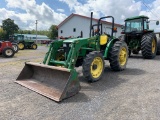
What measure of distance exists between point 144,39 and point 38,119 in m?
8.34

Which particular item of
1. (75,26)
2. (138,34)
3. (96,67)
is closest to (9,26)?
(75,26)

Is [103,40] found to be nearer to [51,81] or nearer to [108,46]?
[108,46]

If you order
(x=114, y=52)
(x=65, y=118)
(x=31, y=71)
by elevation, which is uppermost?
(x=114, y=52)

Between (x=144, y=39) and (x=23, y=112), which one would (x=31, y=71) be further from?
(x=144, y=39)

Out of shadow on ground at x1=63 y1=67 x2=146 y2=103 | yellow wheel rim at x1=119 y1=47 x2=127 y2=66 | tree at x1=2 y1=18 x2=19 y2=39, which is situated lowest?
shadow on ground at x1=63 y1=67 x2=146 y2=103

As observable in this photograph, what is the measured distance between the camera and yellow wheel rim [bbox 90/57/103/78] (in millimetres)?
5281

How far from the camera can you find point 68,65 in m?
4.84

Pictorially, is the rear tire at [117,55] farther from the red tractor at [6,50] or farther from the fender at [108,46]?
the red tractor at [6,50]

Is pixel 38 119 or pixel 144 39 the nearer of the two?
pixel 38 119

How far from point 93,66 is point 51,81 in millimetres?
1328

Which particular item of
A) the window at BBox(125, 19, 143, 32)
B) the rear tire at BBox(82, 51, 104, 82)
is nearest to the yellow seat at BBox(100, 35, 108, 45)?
the rear tire at BBox(82, 51, 104, 82)

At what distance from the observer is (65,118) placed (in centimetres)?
314

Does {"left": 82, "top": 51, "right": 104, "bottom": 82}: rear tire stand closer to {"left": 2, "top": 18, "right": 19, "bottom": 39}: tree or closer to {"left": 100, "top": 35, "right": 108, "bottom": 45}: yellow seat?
{"left": 100, "top": 35, "right": 108, "bottom": 45}: yellow seat

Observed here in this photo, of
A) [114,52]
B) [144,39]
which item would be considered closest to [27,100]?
[114,52]
